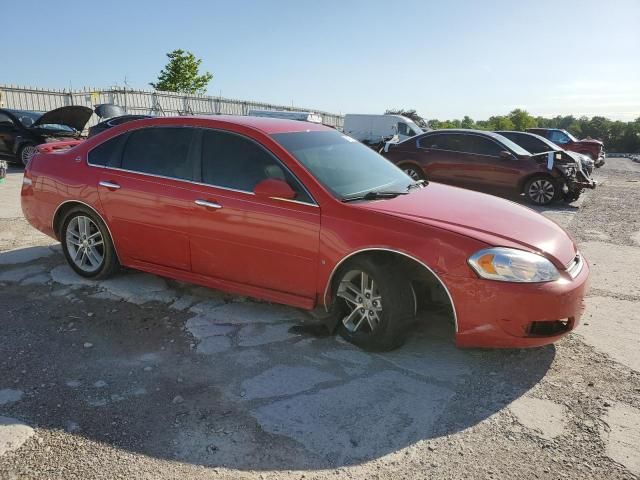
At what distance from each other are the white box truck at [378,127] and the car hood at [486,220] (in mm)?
19627

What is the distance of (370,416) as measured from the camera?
2.95 metres

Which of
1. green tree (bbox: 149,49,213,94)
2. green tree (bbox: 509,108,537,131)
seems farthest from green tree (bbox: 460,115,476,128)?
green tree (bbox: 149,49,213,94)

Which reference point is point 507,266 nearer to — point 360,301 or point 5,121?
point 360,301

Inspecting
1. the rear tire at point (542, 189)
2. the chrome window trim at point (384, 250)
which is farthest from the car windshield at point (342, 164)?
the rear tire at point (542, 189)

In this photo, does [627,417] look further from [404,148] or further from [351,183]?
[404,148]

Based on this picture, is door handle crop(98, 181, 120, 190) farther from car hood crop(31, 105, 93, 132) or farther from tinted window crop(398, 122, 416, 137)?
tinted window crop(398, 122, 416, 137)

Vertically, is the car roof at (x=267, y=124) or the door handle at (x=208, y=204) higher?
the car roof at (x=267, y=124)

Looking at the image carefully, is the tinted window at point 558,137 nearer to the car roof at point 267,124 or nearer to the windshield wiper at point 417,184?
the windshield wiper at point 417,184

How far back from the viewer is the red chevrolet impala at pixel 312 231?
3.32m

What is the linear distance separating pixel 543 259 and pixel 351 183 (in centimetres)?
150

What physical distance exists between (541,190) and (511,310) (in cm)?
860

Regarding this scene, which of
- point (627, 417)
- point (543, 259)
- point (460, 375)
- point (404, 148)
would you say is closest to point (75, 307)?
point (460, 375)

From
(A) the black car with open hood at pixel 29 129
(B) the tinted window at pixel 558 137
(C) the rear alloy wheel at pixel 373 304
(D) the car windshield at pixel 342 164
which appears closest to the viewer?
(C) the rear alloy wheel at pixel 373 304

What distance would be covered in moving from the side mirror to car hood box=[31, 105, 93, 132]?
436 inches
